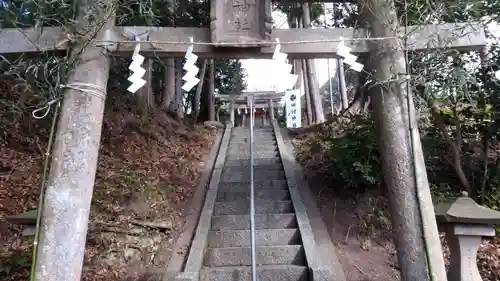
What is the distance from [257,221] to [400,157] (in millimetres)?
2574

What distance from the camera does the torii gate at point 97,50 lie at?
2.69m

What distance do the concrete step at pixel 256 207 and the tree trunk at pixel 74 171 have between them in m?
2.91

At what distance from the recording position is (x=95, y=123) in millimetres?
2947

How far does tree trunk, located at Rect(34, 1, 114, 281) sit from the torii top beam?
244 mm

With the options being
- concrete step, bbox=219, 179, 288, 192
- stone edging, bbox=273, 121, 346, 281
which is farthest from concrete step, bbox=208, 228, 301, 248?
concrete step, bbox=219, 179, 288, 192

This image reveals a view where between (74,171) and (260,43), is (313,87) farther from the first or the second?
(74,171)

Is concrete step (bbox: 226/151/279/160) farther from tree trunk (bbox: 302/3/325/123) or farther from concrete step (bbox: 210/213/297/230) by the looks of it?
tree trunk (bbox: 302/3/325/123)

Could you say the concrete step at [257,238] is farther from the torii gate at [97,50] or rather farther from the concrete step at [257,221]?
the torii gate at [97,50]

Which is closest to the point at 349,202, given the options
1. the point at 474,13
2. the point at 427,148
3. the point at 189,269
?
the point at 427,148

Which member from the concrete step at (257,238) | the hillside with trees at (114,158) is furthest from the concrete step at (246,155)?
the concrete step at (257,238)

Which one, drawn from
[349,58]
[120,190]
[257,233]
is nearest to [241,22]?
[349,58]

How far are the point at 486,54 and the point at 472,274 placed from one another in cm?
326

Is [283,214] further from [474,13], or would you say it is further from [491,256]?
[474,13]

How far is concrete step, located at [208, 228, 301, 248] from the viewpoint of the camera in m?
4.80
